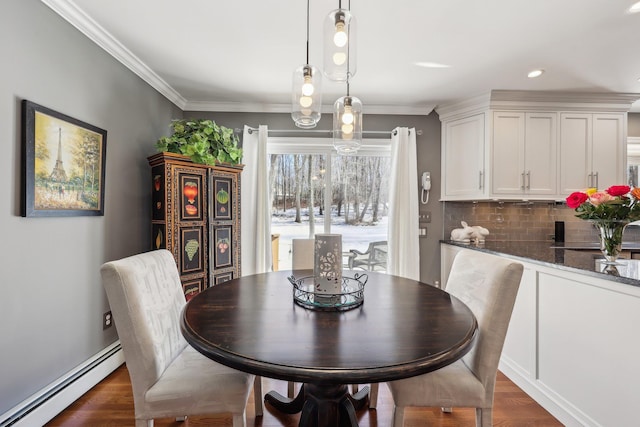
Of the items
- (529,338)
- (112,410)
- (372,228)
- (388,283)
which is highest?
(372,228)

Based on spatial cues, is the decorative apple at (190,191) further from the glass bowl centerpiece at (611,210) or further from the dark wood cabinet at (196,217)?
the glass bowl centerpiece at (611,210)

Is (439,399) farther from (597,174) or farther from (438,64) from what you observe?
(597,174)

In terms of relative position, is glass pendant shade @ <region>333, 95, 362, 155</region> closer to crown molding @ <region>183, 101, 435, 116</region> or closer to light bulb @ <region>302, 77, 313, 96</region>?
light bulb @ <region>302, 77, 313, 96</region>

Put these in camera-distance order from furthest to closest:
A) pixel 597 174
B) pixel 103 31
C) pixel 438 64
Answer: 1. pixel 597 174
2. pixel 438 64
3. pixel 103 31

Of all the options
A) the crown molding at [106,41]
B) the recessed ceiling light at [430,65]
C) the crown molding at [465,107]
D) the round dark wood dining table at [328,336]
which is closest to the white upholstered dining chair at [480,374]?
the round dark wood dining table at [328,336]

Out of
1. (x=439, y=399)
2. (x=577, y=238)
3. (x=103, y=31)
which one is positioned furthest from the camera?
(x=577, y=238)

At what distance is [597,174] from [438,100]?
177 cm

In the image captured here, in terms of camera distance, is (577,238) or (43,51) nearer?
(43,51)

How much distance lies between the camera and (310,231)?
357cm

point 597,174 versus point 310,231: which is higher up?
point 597,174

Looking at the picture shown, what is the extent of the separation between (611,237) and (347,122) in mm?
1679

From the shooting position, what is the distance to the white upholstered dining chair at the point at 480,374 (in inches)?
48.4

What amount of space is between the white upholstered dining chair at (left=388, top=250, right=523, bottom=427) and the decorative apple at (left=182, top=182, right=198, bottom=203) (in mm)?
2090

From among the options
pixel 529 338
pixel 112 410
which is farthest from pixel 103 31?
pixel 529 338
